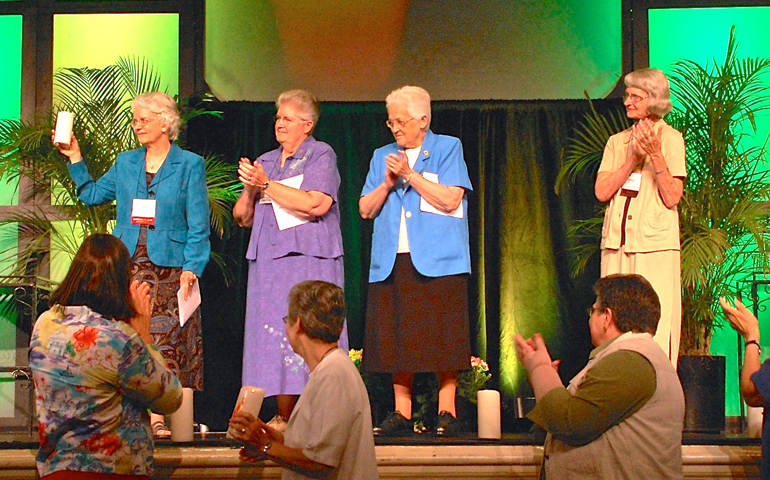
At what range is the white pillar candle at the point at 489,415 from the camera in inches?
155

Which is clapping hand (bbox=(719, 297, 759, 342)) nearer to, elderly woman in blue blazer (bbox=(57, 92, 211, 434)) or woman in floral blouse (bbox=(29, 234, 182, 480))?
woman in floral blouse (bbox=(29, 234, 182, 480))

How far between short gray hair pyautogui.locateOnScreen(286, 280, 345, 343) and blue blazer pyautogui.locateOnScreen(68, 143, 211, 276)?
1454mm

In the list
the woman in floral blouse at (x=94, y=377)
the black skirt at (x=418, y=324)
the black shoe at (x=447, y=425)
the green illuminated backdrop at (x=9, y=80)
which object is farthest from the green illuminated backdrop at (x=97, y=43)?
the woman in floral blouse at (x=94, y=377)

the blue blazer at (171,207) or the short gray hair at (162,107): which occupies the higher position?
the short gray hair at (162,107)

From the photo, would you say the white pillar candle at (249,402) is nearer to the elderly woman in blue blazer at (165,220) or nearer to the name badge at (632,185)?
the elderly woman in blue blazer at (165,220)

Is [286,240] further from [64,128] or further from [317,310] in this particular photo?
[317,310]

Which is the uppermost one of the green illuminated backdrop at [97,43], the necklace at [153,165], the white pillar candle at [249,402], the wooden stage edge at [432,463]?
the green illuminated backdrop at [97,43]

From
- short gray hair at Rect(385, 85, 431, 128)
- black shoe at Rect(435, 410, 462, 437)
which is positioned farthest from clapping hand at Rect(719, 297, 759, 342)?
short gray hair at Rect(385, 85, 431, 128)

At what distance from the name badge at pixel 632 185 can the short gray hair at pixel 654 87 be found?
11.3 inches

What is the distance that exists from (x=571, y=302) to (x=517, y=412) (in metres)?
1.67

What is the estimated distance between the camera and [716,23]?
588 cm

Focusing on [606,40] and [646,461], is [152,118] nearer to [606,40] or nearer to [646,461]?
[646,461]

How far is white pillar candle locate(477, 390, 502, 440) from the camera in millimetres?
3941

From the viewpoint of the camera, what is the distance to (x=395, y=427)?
412 cm
